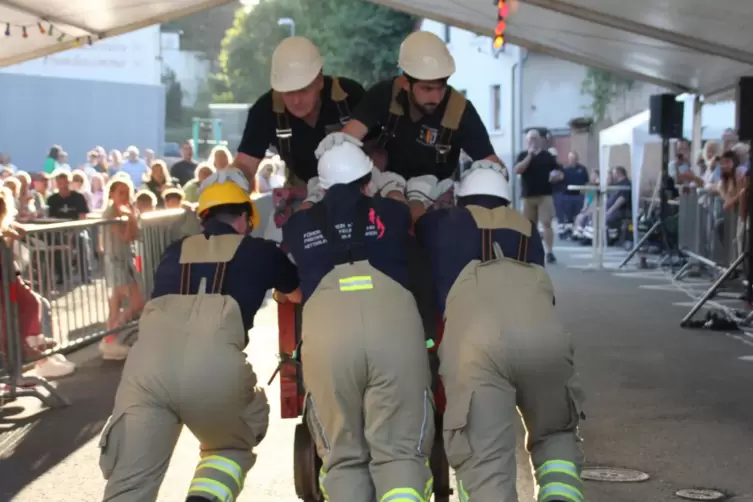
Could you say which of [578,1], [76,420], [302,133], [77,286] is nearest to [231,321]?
[302,133]

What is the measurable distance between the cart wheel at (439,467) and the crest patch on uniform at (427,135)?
1.48 m

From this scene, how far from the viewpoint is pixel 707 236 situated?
48.3 feet

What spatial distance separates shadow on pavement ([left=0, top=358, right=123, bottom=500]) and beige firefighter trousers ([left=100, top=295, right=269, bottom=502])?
87.4 inches

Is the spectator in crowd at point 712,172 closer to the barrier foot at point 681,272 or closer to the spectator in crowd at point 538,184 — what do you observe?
the barrier foot at point 681,272

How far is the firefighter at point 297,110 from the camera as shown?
540cm

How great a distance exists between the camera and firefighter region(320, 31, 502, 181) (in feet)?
17.4

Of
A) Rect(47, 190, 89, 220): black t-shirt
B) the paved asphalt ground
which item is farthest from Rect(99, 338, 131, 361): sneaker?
Rect(47, 190, 89, 220): black t-shirt

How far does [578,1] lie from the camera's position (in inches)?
445

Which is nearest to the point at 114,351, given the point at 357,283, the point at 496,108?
the point at 357,283

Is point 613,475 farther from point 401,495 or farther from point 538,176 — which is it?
point 538,176

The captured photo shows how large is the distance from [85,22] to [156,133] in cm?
2078

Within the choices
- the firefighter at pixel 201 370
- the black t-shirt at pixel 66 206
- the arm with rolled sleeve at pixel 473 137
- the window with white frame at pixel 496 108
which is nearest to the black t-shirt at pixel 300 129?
the arm with rolled sleeve at pixel 473 137

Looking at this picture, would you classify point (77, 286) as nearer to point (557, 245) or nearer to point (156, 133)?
point (557, 245)

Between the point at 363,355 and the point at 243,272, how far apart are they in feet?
2.45
